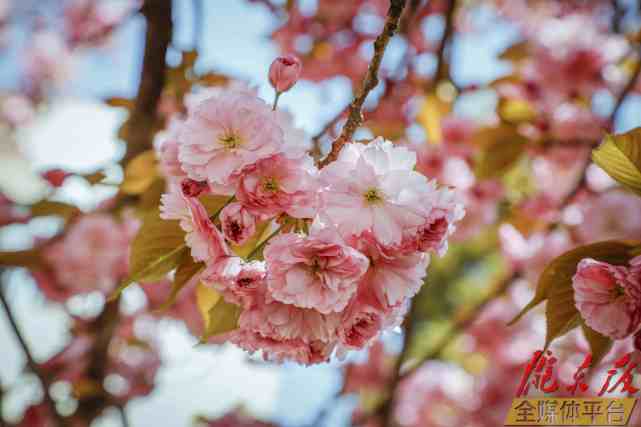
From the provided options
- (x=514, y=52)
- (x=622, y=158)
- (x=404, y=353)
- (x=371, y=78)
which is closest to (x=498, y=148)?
(x=514, y=52)

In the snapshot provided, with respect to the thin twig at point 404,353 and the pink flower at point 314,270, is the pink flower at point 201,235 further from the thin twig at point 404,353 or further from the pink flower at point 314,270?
the thin twig at point 404,353

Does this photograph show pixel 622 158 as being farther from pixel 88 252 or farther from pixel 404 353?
pixel 88 252

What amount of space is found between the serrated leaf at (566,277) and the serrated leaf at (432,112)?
0.82 meters

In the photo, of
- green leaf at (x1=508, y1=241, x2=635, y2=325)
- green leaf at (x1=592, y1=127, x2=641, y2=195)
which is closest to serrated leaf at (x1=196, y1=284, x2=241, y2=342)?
green leaf at (x1=508, y1=241, x2=635, y2=325)

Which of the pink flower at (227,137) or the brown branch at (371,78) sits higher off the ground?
the brown branch at (371,78)

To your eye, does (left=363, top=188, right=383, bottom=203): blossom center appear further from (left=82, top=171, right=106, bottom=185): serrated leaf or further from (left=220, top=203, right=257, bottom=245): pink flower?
(left=82, top=171, right=106, bottom=185): serrated leaf

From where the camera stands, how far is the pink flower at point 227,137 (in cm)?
52

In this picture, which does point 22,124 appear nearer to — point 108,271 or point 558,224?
point 108,271

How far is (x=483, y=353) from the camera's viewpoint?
217 centimetres

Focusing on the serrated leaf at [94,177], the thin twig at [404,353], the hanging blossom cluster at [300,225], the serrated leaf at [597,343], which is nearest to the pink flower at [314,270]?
the hanging blossom cluster at [300,225]

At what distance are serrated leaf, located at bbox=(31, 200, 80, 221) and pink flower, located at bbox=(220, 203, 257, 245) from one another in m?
0.53

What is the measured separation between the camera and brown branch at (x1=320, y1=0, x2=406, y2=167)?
20.7 inches

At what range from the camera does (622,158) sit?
60 cm

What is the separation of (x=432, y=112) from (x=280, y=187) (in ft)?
3.12
